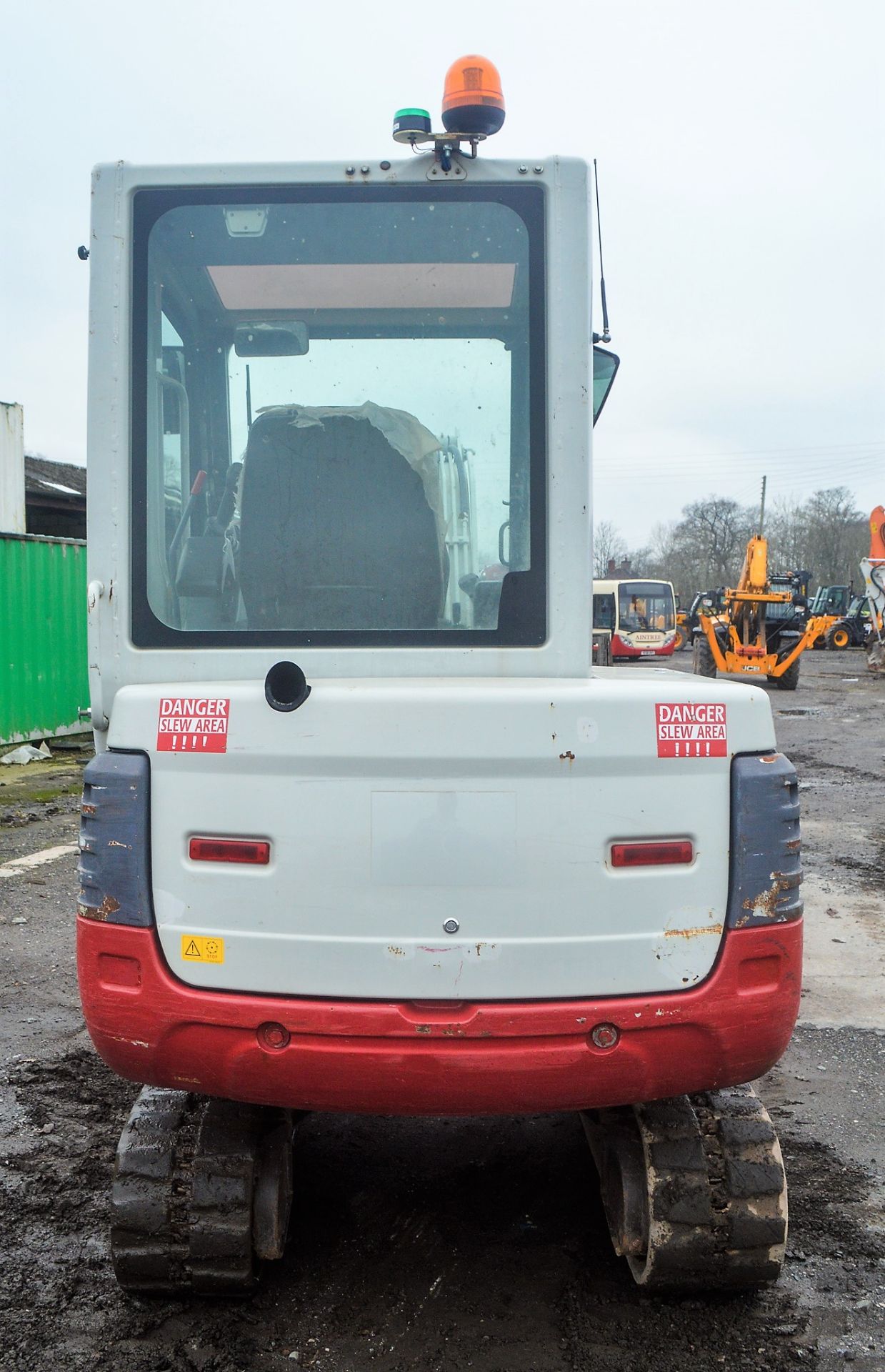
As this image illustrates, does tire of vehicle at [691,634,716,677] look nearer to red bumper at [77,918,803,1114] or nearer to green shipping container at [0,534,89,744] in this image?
green shipping container at [0,534,89,744]

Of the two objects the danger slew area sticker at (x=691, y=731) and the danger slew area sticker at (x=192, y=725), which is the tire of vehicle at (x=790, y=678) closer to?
the danger slew area sticker at (x=691, y=731)

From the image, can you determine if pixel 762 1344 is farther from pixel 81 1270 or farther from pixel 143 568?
pixel 143 568

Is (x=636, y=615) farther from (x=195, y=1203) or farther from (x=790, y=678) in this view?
(x=195, y=1203)

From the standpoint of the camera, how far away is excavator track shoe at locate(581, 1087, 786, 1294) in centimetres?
251

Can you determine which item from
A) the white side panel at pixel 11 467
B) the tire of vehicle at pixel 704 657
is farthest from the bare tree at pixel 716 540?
the white side panel at pixel 11 467

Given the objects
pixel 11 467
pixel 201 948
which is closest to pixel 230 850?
pixel 201 948

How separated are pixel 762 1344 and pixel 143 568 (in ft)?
7.32

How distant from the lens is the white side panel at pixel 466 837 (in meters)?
2.23

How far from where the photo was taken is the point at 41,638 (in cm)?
1350

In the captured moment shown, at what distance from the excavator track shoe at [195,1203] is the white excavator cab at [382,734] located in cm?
1

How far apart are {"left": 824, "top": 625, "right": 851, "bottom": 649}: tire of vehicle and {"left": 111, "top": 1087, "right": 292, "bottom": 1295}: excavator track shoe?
4174 centimetres

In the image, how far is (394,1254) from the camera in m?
2.85

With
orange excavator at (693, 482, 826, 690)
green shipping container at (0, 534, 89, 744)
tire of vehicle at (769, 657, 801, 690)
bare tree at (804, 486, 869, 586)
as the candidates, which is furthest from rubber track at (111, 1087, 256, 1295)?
bare tree at (804, 486, 869, 586)

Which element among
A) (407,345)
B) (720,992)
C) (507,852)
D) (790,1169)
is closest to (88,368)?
(407,345)
